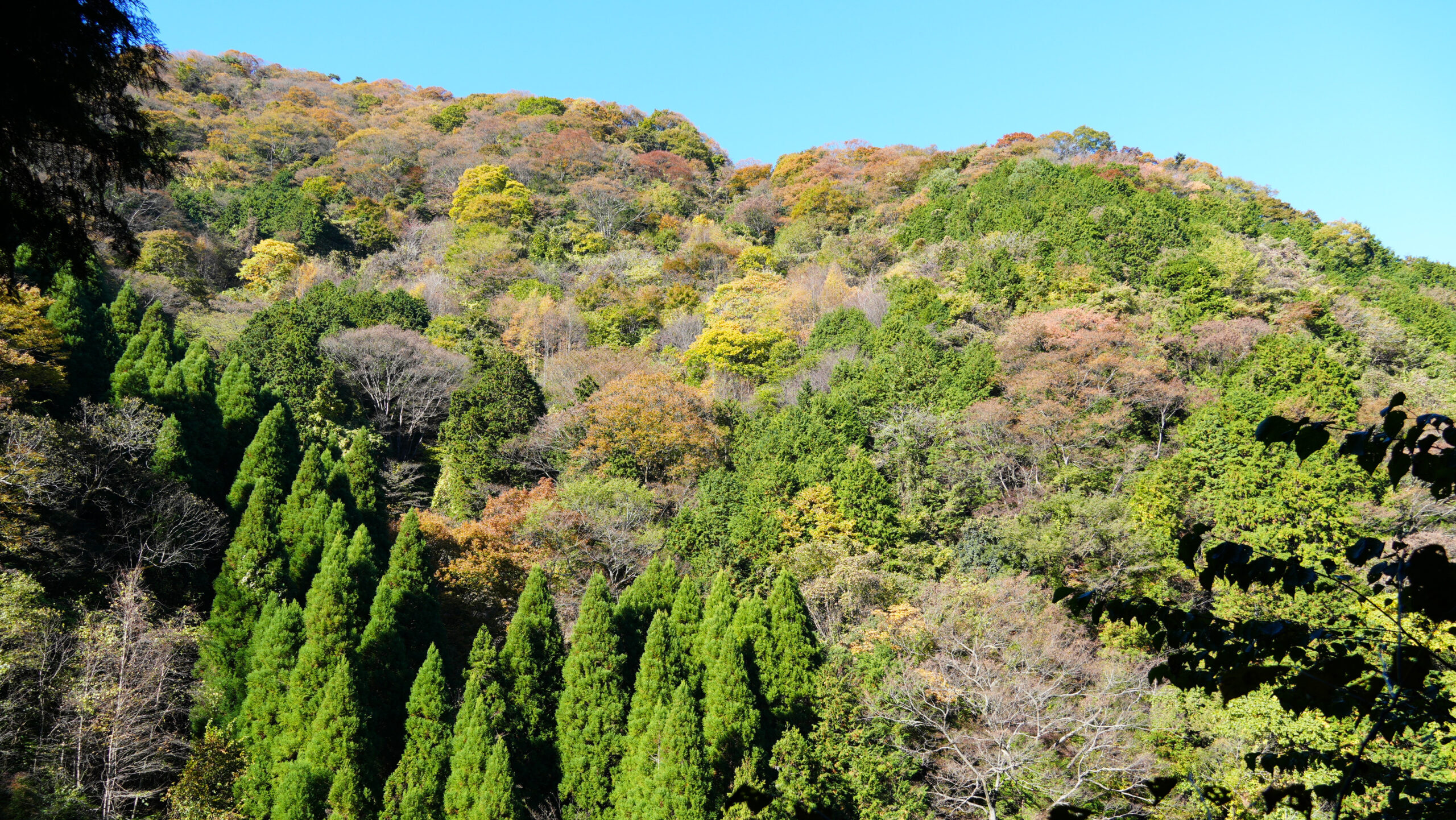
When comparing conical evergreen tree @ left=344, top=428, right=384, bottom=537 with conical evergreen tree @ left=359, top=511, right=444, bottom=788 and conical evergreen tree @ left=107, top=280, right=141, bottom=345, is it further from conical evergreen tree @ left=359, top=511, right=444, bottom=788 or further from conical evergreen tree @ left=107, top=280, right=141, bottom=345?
conical evergreen tree @ left=107, top=280, right=141, bottom=345

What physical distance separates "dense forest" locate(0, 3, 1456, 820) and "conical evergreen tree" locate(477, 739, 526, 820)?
0.22 ft

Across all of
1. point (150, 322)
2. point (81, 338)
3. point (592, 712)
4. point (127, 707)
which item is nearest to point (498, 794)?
point (592, 712)

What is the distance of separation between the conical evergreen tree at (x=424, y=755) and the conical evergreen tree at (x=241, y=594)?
338cm

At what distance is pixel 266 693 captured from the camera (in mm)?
15625

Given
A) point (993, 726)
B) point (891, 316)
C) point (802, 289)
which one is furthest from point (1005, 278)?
point (993, 726)

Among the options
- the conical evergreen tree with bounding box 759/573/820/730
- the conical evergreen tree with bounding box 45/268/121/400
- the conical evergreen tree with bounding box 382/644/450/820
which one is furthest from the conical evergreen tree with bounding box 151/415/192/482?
the conical evergreen tree with bounding box 759/573/820/730

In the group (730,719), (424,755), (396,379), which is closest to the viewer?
(424,755)

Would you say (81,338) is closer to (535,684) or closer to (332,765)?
(332,765)

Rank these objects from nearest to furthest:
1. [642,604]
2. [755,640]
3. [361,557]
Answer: [755,640] → [361,557] → [642,604]

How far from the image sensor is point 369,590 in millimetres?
17953

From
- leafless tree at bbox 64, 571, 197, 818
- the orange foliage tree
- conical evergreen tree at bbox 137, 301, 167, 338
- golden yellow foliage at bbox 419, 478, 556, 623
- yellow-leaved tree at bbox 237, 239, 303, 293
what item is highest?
yellow-leaved tree at bbox 237, 239, 303, 293

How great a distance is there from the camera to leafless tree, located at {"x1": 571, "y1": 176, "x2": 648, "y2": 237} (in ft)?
150

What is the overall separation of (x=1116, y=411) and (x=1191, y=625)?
2088 cm

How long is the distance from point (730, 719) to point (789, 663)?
1.88m
